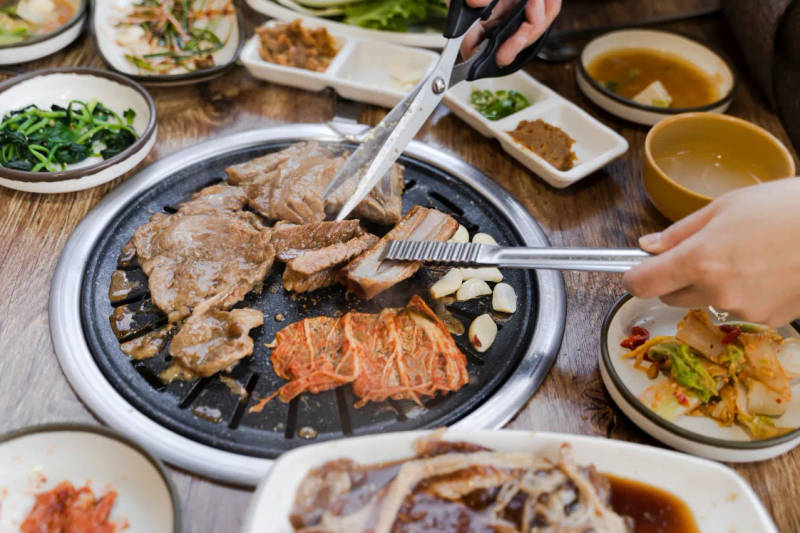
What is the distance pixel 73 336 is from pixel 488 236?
1.87 metres

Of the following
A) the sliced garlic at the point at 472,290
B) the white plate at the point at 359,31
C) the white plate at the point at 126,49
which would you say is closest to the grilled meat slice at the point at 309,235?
the sliced garlic at the point at 472,290

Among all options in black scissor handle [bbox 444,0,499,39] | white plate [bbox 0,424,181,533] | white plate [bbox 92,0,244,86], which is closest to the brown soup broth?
black scissor handle [bbox 444,0,499,39]

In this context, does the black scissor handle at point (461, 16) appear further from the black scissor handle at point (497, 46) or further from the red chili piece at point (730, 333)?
the red chili piece at point (730, 333)

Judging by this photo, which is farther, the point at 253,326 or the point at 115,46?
the point at 115,46

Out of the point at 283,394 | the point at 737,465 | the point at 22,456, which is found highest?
the point at 22,456

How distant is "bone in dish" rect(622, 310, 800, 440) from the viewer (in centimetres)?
234

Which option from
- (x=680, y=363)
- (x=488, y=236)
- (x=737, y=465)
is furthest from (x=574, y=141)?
(x=737, y=465)

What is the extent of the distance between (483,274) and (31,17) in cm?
339

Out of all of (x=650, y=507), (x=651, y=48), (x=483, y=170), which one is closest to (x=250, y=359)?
(x=650, y=507)

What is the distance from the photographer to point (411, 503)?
76.3 inches

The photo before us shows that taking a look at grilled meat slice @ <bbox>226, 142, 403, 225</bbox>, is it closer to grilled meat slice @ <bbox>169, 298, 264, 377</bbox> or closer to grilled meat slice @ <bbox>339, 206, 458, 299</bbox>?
grilled meat slice @ <bbox>339, 206, 458, 299</bbox>

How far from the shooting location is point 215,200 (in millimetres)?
3057

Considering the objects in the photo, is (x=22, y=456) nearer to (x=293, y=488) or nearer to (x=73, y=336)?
(x=73, y=336)

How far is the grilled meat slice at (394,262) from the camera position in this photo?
8.86 ft
